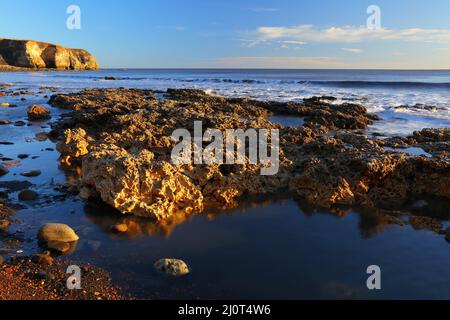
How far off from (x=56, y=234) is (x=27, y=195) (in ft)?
9.53

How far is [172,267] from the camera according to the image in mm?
6742

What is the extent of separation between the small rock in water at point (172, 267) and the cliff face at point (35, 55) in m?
121

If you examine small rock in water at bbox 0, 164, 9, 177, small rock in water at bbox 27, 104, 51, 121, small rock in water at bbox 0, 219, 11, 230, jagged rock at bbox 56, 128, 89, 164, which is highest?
small rock in water at bbox 27, 104, 51, 121

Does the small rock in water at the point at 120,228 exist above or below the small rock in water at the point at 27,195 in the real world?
below

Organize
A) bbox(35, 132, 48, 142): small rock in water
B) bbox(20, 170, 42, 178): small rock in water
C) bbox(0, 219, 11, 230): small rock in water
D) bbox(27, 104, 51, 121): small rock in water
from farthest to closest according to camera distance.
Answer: bbox(27, 104, 51, 121): small rock in water < bbox(35, 132, 48, 142): small rock in water < bbox(20, 170, 42, 178): small rock in water < bbox(0, 219, 11, 230): small rock in water

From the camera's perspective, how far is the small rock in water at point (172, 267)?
6.68 metres

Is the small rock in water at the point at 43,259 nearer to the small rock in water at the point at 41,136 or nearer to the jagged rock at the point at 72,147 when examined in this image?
the jagged rock at the point at 72,147

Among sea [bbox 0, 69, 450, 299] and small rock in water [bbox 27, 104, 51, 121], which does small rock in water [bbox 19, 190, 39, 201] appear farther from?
small rock in water [bbox 27, 104, 51, 121]

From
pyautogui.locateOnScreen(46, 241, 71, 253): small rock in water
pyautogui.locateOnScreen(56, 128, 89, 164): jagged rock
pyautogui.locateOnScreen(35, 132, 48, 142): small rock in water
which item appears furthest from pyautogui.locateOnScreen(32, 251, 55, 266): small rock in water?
pyautogui.locateOnScreen(35, 132, 48, 142): small rock in water

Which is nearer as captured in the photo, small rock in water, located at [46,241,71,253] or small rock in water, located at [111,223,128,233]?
small rock in water, located at [46,241,71,253]

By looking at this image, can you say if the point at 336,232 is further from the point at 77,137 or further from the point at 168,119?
the point at 77,137

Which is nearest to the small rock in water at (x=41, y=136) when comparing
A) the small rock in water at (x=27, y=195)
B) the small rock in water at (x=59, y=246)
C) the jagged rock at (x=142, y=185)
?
the small rock in water at (x=27, y=195)

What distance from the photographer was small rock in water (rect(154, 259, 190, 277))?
6680 millimetres

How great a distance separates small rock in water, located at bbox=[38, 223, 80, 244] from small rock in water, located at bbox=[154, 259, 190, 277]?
→ 6.66 feet
